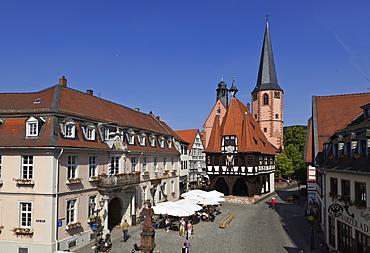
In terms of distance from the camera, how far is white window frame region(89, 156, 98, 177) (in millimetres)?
20984

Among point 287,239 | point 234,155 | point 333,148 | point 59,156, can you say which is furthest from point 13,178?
point 234,155

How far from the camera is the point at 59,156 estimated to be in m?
18.0

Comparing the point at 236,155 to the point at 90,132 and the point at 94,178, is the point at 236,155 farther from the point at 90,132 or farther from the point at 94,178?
the point at 90,132

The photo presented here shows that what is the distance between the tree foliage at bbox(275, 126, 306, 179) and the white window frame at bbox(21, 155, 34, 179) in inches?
1624

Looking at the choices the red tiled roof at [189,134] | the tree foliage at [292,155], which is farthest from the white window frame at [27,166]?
the tree foliage at [292,155]

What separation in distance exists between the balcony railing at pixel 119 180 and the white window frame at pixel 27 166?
475 cm

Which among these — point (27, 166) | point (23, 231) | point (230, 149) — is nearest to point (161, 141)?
point (230, 149)

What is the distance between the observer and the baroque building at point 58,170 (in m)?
17.5

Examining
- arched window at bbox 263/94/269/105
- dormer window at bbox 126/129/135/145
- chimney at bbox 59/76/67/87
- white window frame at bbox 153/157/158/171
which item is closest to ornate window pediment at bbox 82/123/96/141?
dormer window at bbox 126/129/135/145

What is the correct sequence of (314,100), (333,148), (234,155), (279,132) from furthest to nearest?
(279,132)
(234,155)
(314,100)
(333,148)

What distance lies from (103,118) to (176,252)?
11749 millimetres

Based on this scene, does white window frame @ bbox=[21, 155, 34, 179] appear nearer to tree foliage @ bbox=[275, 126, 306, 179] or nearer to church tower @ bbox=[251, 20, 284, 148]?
tree foliage @ bbox=[275, 126, 306, 179]

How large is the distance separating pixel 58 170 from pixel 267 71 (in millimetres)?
46643

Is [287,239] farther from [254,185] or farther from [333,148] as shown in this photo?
[254,185]
